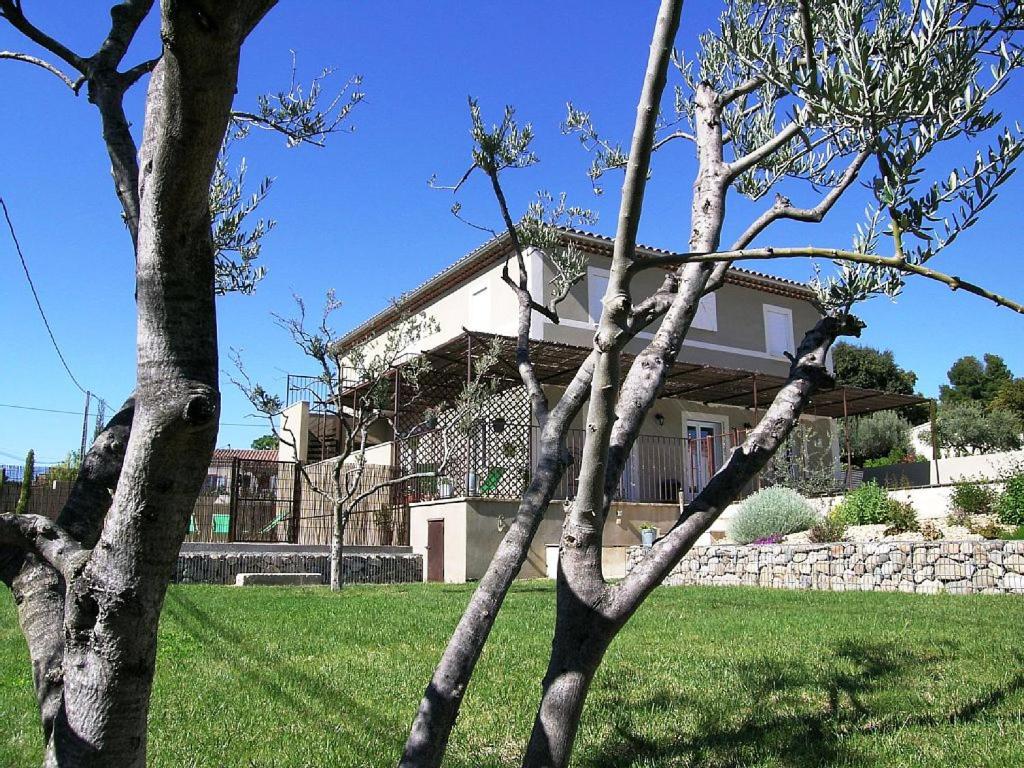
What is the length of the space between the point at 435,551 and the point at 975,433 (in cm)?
2450

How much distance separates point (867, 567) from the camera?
36.0 ft

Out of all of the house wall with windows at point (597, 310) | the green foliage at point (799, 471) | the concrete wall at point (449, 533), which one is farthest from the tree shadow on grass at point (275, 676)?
the green foliage at point (799, 471)

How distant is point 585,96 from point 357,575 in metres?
11.5

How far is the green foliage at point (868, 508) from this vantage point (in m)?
12.9

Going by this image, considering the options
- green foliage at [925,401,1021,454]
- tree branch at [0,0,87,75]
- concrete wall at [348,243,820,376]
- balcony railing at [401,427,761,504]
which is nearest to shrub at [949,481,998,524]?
balcony railing at [401,427,761,504]

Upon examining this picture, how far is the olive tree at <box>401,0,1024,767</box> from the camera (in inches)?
79.8

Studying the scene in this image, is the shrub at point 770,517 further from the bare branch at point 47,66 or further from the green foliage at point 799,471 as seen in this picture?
the bare branch at point 47,66

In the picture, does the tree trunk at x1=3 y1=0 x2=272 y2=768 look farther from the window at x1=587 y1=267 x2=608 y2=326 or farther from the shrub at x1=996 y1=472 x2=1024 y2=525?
the window at x1=587 y1=267 x2=608 y2=326

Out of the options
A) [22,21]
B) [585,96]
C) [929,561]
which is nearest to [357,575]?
[929,561]

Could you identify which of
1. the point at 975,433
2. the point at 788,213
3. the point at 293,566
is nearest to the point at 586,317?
the point at 293,566

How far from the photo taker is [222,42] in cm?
134

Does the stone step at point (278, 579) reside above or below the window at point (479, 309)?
below

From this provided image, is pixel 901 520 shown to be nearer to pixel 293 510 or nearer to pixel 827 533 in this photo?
pixel 827 533

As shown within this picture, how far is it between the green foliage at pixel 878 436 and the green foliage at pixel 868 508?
62.6ft
